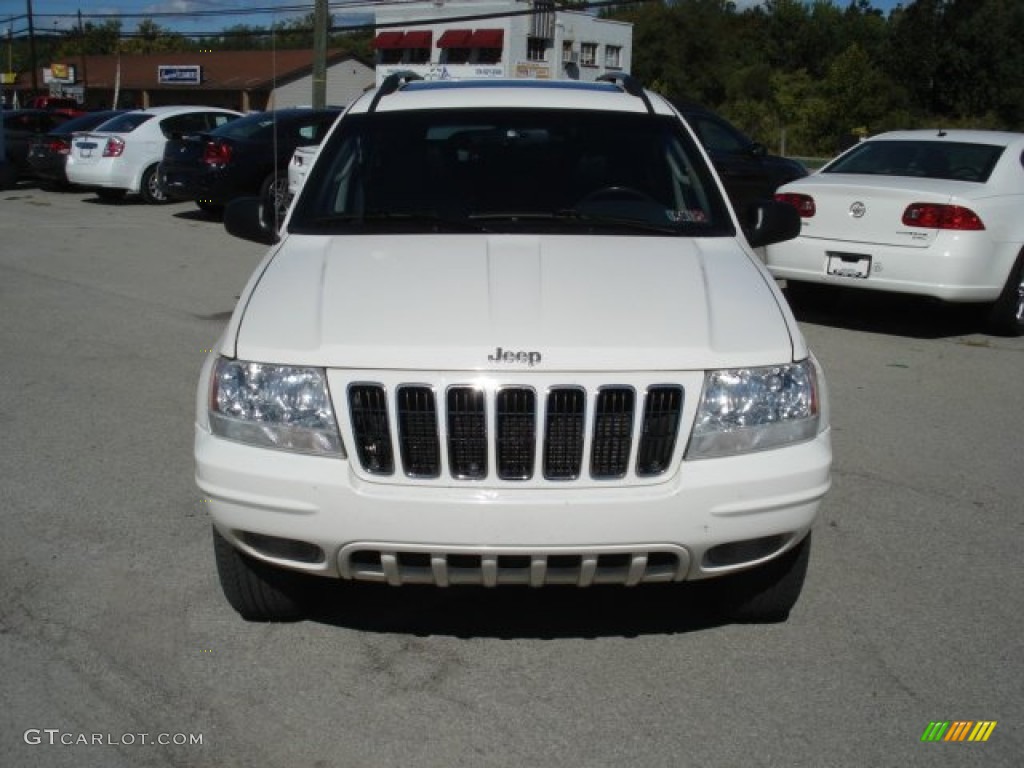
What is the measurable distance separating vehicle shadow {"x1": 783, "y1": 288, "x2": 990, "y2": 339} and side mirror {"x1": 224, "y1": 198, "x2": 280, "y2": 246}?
5717 millimetres

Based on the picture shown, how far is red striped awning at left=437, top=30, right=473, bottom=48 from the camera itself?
61406 millimetres

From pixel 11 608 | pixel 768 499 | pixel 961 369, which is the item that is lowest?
pixel 961 369

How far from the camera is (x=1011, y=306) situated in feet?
29.0

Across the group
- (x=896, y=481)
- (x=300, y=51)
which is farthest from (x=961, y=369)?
(x=300, y=51)

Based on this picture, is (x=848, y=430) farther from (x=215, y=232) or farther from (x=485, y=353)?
(x=215, y=232)

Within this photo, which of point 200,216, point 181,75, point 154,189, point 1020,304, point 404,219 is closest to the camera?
point 404,219

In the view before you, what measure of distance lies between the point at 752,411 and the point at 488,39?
60.4m

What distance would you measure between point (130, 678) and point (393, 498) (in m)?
1.05

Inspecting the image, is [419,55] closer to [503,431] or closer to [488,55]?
[488,55]

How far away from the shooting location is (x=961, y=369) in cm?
799

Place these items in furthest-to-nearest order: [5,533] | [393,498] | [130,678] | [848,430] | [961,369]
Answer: [961,369]
[848,430]
[5,533]
[130,678]
[393,498]

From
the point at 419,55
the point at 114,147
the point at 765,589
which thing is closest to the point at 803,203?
the point at 765,589

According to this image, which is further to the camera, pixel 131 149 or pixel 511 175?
pixel 131 149

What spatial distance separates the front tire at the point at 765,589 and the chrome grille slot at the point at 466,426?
1.04m
